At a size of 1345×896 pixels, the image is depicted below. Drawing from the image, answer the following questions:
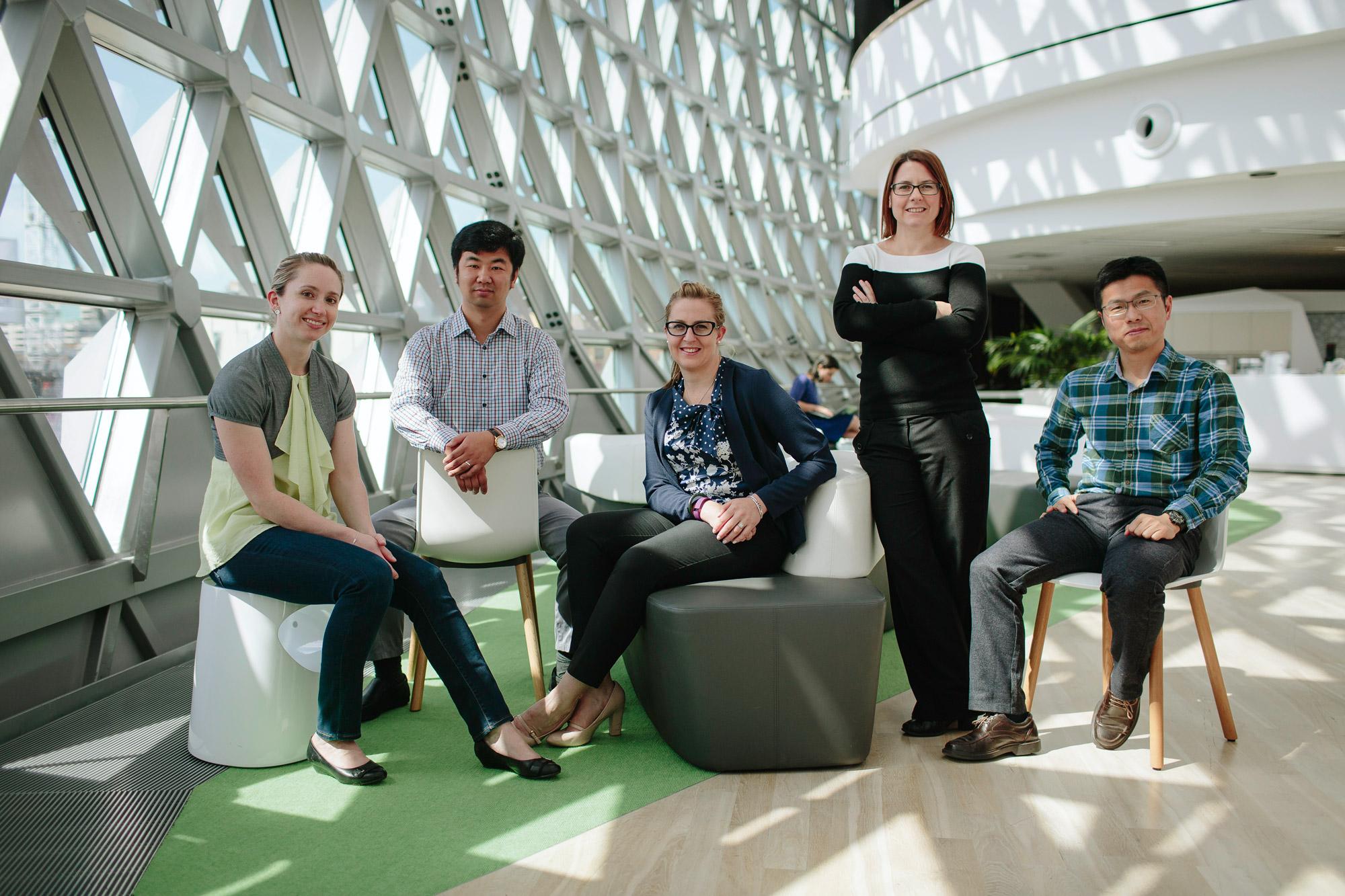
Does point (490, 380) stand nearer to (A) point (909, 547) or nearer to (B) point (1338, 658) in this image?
(A) point (909, 547)

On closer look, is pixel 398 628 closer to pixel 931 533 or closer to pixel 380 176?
pixel 931 533

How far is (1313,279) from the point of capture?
58.2ft

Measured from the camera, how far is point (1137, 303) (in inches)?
105

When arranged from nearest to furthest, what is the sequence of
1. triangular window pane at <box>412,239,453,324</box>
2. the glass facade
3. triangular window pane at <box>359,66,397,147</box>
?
the glass facade → triangular window pane at <box>359,66,397,147</box> → triangular window pane at <box>412,239,453,324</box>

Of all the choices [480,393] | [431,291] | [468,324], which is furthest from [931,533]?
[431,291]

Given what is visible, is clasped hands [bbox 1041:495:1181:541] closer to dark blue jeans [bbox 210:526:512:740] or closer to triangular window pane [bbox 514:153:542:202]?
dark blue jeans [bbox 210:526:512:740]

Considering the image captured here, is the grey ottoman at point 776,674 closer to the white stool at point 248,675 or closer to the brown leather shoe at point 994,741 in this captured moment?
the brown leather shoe at point 994,741

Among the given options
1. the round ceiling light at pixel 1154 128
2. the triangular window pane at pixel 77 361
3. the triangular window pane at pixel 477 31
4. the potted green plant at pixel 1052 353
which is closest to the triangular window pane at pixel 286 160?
the triangular window pane at pixel 77 361

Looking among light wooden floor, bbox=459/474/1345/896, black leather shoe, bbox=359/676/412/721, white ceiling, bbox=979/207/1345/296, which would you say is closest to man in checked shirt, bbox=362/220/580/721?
black leather shoe, bbox=359/676/412/721

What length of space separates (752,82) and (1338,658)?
1808 centimetres

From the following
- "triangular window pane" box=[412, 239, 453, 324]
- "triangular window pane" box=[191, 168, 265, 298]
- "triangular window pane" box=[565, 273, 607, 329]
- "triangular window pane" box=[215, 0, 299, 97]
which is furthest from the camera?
"triangular window pane" box=[565, 273, 607, 329]

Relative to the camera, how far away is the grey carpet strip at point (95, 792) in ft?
6.35

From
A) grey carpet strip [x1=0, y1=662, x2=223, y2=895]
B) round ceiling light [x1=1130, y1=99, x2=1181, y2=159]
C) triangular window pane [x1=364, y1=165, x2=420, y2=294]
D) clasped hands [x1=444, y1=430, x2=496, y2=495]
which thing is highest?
round ceiling light [x1=1130, y1=99, x2=1181, y2=159]

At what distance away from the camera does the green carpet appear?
193 centimetres
